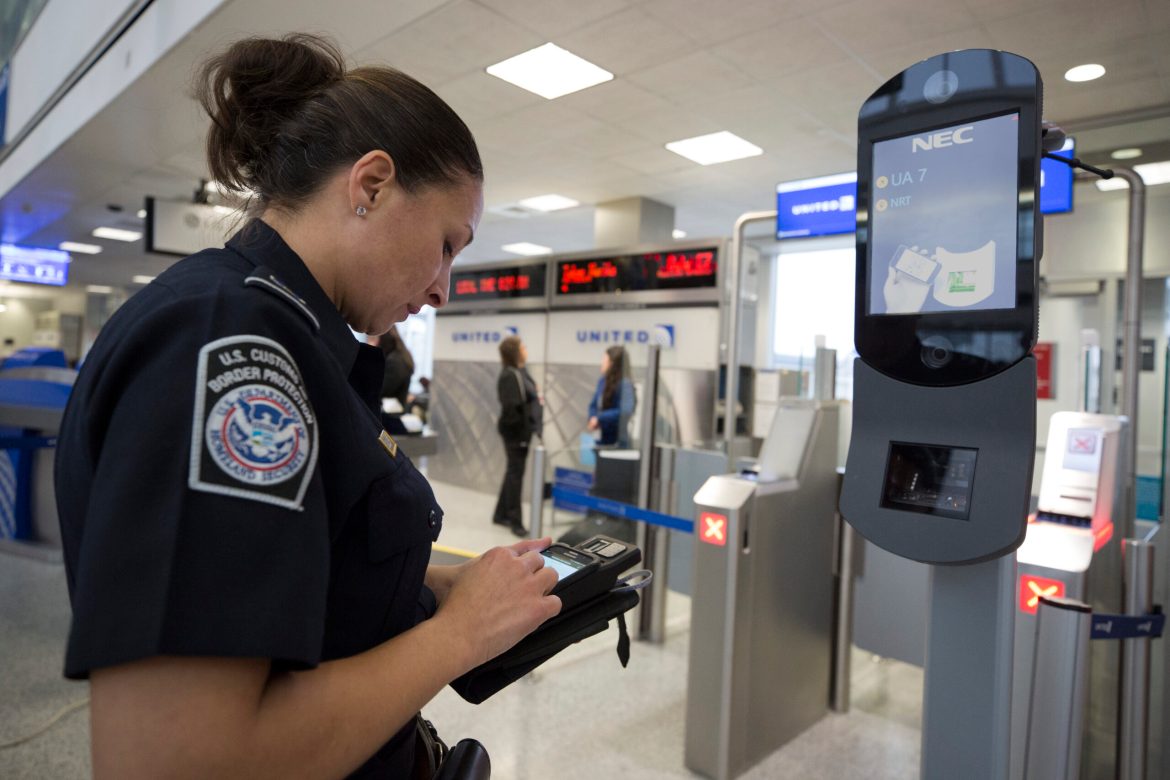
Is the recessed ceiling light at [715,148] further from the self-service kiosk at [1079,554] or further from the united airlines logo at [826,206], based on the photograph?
the self-service kiosk at [1079,554]

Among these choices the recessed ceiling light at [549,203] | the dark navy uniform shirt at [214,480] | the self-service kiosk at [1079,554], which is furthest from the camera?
the recessed ceiling light at [549,203]

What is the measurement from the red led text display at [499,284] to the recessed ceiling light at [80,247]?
6358mm

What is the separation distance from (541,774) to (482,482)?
518 cm

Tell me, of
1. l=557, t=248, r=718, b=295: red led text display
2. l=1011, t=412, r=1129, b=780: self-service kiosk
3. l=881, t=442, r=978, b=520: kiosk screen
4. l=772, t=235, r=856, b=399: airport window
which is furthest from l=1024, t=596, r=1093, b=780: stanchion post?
l=772, t=235, r=856, b=399: airport window

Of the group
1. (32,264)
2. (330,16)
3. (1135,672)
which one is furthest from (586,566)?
(32,264)

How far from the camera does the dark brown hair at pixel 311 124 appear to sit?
715mm

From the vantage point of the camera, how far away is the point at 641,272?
6188 mm

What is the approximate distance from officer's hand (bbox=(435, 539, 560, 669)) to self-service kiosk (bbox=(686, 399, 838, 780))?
166 centimetres

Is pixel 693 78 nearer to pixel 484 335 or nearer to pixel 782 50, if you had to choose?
pixel 782 50

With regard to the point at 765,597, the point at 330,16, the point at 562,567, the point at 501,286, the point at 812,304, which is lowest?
the point at 765,597

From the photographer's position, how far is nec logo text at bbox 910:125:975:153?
1.11 m

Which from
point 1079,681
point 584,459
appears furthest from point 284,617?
point 584,459

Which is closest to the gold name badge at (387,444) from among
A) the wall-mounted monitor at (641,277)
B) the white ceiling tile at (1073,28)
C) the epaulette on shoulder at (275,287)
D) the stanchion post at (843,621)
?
the epaulette on shoulder at (275,287)

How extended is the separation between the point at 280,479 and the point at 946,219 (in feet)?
3.37
